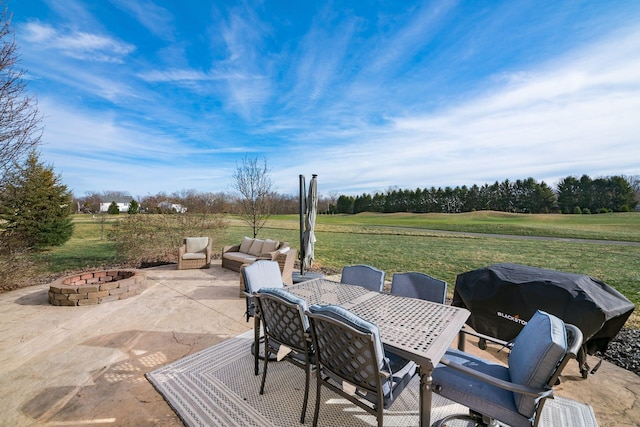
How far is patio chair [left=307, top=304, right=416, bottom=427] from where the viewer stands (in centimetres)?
154

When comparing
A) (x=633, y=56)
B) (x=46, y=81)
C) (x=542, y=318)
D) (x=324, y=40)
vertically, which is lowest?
(x=542, y=318)

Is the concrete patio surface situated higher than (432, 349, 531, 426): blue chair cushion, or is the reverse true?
(432, 349, 531, 426): blue chair cushion

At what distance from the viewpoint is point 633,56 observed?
379 centimetres

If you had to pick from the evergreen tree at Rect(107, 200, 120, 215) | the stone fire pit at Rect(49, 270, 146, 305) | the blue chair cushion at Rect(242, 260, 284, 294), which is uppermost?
the evergreen tree at Rect(107, 200, 120, 215)

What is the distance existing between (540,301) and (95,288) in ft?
22.0

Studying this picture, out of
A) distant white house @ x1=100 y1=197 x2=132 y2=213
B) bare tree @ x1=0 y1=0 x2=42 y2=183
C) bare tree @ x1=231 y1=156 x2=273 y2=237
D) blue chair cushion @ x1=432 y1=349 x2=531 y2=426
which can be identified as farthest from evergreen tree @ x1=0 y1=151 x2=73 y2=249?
blue chair cushion @ x1=432 y1=349 x2=531 y2=426

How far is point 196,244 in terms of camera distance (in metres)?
7.77

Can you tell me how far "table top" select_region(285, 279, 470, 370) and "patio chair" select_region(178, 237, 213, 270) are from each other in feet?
17.4

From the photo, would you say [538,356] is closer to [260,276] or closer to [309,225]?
[260,276]

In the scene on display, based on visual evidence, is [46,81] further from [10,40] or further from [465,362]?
[465,362]

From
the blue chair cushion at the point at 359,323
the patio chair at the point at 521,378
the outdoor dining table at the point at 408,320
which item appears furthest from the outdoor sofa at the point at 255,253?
the patio chair at the point at 521,378

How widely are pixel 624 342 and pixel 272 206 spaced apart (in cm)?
1032

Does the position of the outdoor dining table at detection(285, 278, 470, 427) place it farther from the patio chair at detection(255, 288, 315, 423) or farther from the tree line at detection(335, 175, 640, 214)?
the tree line at detection(335, 175, 640, 214)

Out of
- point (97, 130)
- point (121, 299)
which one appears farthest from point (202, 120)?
point (121, 299)
